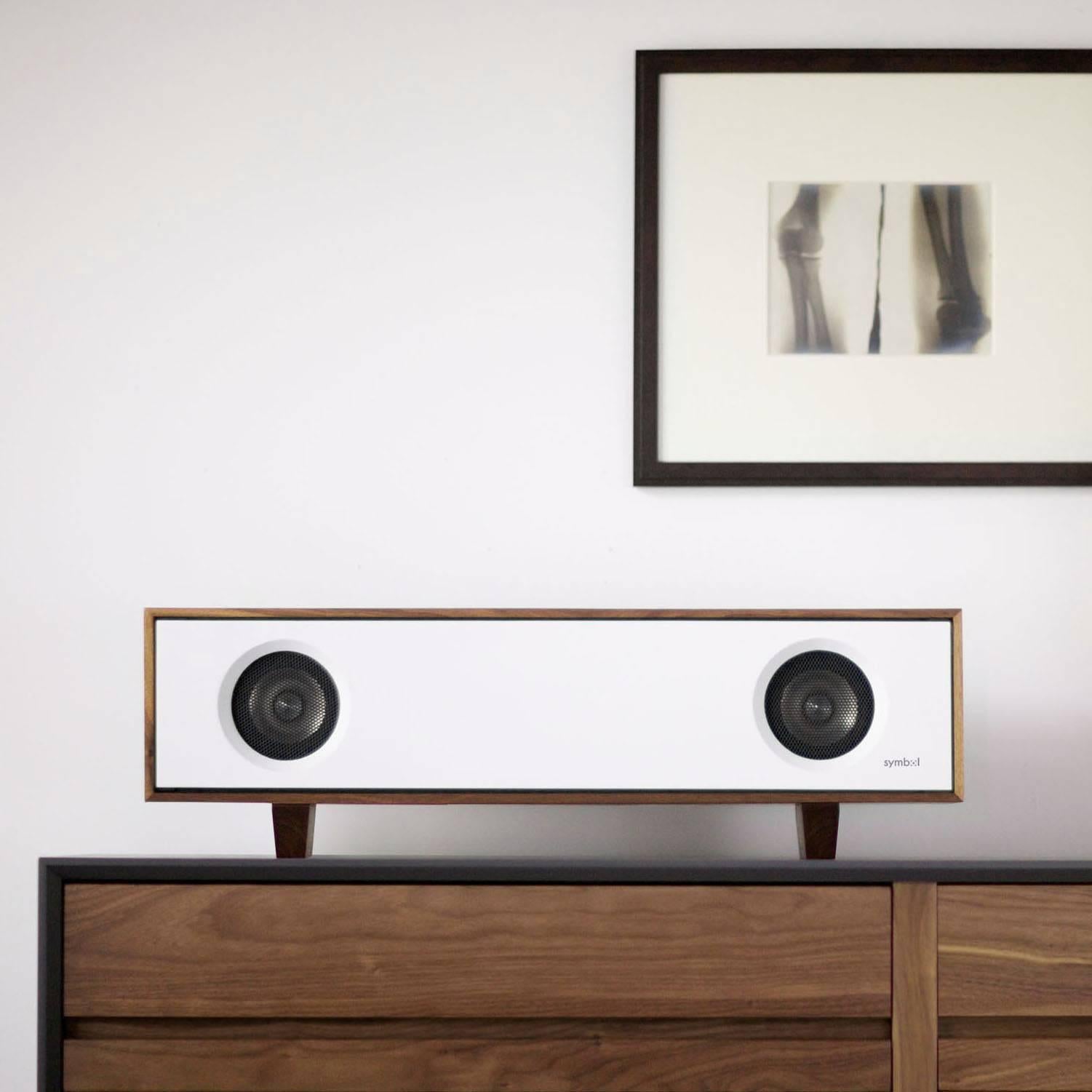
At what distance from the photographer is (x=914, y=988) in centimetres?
90

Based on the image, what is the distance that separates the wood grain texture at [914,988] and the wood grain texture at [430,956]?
0.07 meters

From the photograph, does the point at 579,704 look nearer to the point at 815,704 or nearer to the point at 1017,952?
the point at 815,704

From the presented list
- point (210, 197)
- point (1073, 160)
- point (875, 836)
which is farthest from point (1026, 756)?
point (210, 197)

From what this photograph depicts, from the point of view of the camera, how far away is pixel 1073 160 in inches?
50.5

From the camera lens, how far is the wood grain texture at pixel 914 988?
897 millimetres

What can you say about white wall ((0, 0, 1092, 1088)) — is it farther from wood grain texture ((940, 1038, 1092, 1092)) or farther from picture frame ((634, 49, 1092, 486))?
wood grain texture ((940, 1038, 1092, 1092))

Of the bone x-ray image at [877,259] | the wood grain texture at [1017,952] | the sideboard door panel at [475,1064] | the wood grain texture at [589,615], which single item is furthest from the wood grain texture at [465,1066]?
the bone x-ray image at [877,259]

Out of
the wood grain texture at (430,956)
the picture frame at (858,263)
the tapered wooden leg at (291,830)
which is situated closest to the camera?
the wood grain texture at (430,956)

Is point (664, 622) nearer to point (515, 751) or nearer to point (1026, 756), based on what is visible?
point (515, 751)

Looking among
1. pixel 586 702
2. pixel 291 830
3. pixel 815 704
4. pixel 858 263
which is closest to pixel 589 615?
pixel 586 702

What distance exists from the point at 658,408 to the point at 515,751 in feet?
1.69

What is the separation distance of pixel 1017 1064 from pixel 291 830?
0.69 m

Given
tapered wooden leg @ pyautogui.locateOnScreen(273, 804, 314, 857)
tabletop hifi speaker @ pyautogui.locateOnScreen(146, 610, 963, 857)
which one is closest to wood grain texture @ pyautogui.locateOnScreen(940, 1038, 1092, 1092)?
tabletop hifi speaker @ pyautogui.locateOnScreen(146, 610, 963, 857)

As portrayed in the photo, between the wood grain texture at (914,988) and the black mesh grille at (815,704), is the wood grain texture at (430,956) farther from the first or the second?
the black mesh grille at (815,704)
